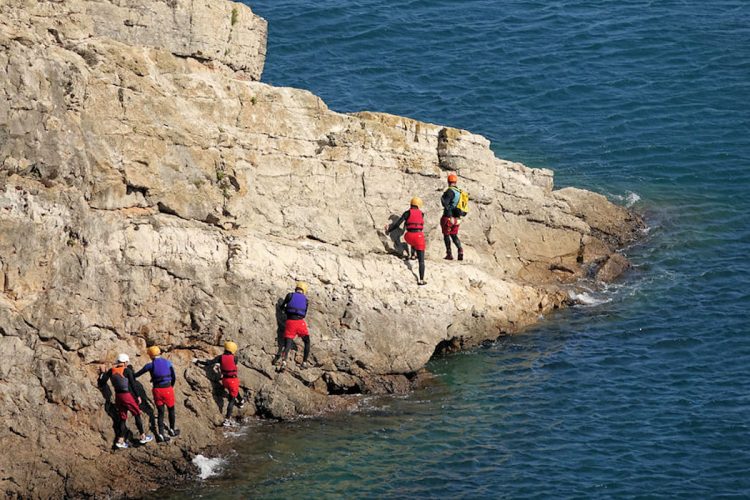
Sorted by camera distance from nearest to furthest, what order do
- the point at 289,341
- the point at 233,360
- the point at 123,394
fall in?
the point at 123,394 → the point at 233,360 → the point at 289,341

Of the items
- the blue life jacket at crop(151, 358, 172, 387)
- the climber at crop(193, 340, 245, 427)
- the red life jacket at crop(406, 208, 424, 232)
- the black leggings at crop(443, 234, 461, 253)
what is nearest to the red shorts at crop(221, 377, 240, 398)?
the climber at crop(193, 340, 245, 427)

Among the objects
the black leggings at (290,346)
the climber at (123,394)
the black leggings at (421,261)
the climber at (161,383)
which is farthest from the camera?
the black leggings at (421,261)

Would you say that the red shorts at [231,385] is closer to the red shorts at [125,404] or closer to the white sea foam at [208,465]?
the white sea foam at [208,465]

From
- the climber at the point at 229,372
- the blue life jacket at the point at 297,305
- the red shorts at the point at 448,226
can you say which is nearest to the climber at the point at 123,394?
the climber at the point at 229,372

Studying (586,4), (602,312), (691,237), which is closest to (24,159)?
(602,312)

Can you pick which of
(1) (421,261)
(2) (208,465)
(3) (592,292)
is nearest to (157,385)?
(2) (208,465)

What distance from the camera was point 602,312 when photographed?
130ft

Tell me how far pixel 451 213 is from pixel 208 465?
1122 centimetres

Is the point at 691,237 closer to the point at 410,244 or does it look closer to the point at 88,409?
the point at 410,244

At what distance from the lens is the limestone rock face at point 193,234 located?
31.2 meters

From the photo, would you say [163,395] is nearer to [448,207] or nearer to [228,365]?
[228,365]

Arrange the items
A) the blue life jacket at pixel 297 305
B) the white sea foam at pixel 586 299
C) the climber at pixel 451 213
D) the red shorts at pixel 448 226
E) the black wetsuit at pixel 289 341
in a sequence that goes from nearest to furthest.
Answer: the blue life jacket at pixel 297 305, the black wetsuit at pixel 289 341, the climber at pixel 451 213, the red shorts at pixel 448 226, the white sea foam at pixel 586 299

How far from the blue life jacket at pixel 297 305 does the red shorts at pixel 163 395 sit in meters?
3.93

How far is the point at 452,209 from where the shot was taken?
3803 cm
